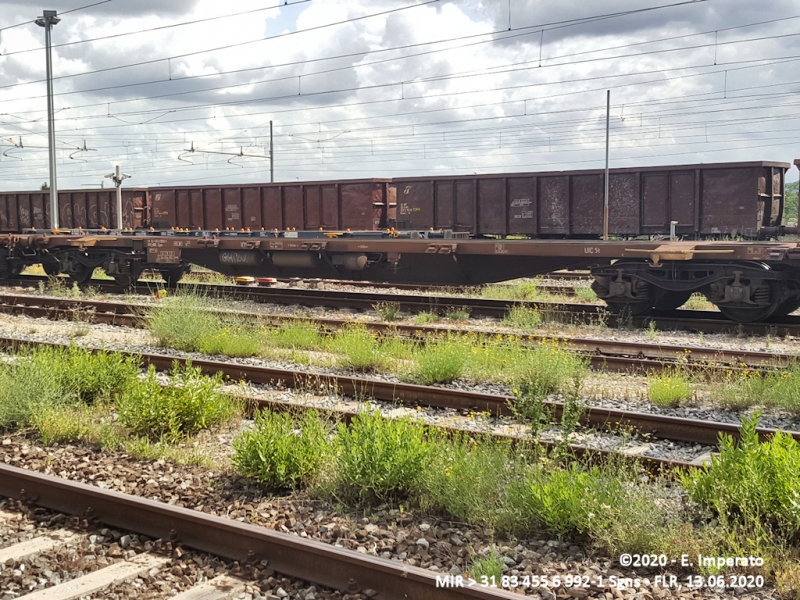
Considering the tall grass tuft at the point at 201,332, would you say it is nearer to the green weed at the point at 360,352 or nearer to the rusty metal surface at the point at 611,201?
the green weed at the point at 360,352

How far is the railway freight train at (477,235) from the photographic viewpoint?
1387 centimetres

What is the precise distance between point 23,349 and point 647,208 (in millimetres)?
18284

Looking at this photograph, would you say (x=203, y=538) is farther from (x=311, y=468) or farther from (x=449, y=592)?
(x=449, y=592)

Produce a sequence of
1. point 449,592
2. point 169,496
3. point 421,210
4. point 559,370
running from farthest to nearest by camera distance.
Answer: point 421,210 < point 559,370 < point 169,496 < point 449,592

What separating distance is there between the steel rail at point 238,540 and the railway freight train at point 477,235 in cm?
1052

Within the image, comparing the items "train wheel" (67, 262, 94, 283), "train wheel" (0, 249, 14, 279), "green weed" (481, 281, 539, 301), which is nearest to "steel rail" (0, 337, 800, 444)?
"green weed" (481, 281, 539, 301)

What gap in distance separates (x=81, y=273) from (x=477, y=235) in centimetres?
1211

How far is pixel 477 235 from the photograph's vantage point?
25.3 metres

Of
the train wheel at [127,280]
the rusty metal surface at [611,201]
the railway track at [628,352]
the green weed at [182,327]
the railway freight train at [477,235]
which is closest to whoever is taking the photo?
the railway track at [628,352]

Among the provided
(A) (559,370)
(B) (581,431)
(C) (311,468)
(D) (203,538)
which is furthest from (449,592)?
(A) (559,370)

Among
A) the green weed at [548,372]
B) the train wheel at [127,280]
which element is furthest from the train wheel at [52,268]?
the green weed at [548,372]

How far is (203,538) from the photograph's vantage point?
479 cm

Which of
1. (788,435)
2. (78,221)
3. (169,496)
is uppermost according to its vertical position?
(78,221)

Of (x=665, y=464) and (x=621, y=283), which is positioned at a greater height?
(x=621, y=283)
